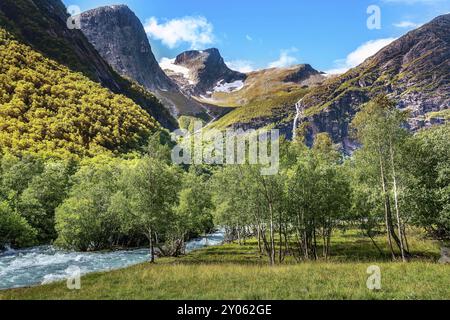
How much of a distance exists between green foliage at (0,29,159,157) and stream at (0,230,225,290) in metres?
52.4

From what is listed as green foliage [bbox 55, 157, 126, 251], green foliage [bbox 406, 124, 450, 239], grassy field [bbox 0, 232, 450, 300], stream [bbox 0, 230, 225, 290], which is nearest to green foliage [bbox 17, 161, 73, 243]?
green foliage [bbox 55, 157, 126, 251]

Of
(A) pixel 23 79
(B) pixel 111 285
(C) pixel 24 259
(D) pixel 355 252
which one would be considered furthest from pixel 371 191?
(A) pixel 23 79

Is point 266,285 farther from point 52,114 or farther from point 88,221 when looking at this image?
point 52,114

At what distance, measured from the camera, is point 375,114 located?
45.1 metres

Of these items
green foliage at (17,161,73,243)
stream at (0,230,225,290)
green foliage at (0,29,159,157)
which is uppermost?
green foliage at (0,29,159,157)

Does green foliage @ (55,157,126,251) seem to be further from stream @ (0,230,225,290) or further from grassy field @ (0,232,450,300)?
grassy field @ (0,232,450,300)

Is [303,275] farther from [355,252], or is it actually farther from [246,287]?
[355,252]

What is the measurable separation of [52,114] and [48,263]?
10276 centimetres

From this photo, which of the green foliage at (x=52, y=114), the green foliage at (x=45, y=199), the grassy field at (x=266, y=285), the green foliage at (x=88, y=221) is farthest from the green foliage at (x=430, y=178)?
the green foliage at (x=52, y=114)

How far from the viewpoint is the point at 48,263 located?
5672 centimetres

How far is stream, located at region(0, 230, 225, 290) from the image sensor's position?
43.2 meters

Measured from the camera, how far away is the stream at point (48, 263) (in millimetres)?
43219

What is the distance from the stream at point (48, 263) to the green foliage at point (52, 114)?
52.4 metres
